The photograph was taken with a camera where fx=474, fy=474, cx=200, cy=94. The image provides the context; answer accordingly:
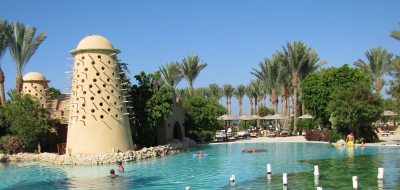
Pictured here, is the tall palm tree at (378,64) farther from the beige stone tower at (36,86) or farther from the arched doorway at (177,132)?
the beige stone tower at (36,86)

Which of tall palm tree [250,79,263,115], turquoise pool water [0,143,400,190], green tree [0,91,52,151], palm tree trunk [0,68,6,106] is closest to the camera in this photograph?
turquoise pool water [0,143,400,190]

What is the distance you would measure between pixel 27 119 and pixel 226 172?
54.2 ft

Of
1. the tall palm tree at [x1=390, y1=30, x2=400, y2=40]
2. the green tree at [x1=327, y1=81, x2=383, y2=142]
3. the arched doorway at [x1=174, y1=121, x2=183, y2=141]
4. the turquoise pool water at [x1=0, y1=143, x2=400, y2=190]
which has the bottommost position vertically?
the turquoise pool water at [x1=0, y1=143, x2=400, y2=190]

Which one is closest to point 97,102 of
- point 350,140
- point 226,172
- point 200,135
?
point 226,172

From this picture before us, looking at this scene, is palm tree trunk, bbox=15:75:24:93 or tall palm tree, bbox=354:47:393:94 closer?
palm tree trunk, bbox=15:75:24:93

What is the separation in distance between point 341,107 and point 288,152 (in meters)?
6.30

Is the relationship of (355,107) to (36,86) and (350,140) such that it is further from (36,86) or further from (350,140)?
(36,86)

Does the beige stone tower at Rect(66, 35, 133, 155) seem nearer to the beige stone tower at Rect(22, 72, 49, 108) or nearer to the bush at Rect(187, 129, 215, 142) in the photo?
the beige stone tower at Rect(22, 72, 49, 108)

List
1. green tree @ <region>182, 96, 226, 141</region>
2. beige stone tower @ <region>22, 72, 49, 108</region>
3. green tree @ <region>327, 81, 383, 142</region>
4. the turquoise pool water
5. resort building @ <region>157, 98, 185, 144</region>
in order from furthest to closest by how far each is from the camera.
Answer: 1. green tree @ <region>182, 96, 226, 141</region>
2. beige stone tower @ <region>22, 72, 49, 108</region>
3. resort building @ <region>157, 98, 185, 144</region>
4. green tree @ <region>327, 81, 383, 142</region>
5. the turquoise pool water

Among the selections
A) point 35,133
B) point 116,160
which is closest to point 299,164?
point 116,160

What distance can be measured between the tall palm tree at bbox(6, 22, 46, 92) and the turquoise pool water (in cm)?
1094

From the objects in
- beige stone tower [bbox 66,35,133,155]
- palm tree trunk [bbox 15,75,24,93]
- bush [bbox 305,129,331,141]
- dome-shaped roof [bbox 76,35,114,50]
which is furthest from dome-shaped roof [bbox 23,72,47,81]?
bush [bbox 305,129,331,141]

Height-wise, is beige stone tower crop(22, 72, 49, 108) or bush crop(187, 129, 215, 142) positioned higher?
beige stone tower crop(22, 72, 49, 108)

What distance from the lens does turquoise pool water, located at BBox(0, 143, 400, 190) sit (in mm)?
18922
